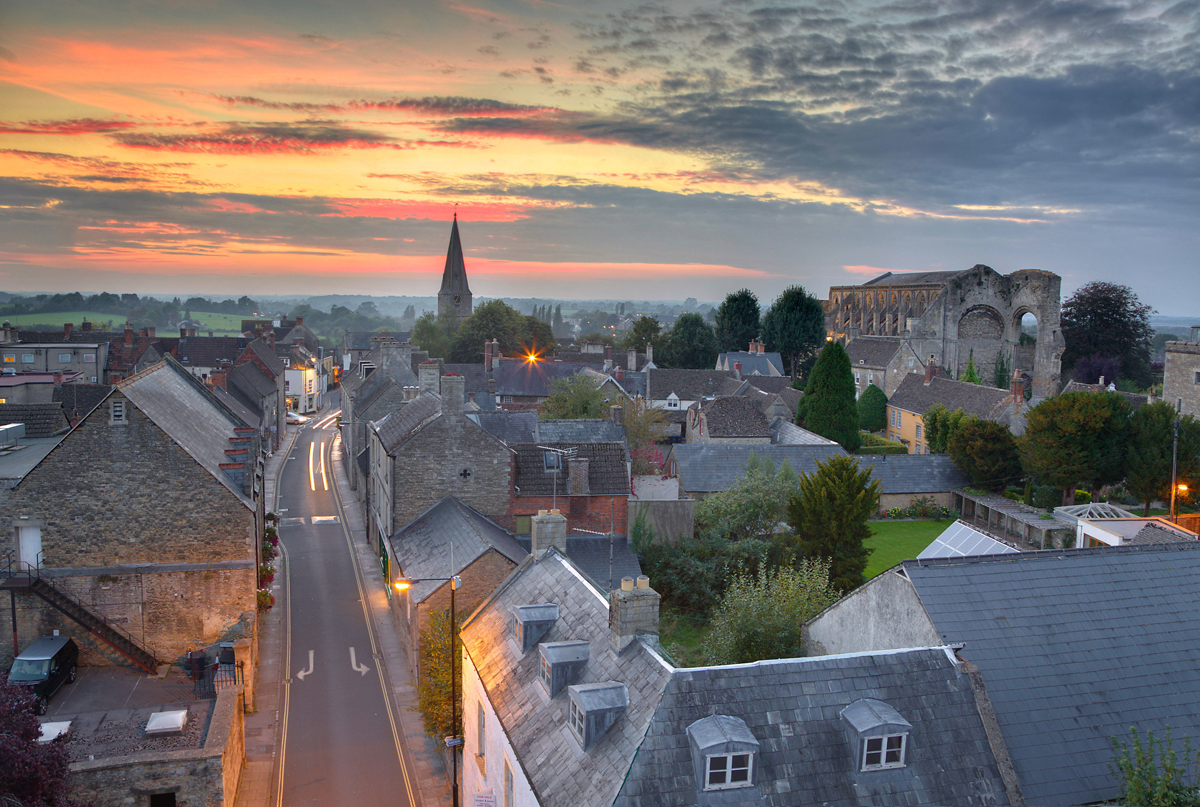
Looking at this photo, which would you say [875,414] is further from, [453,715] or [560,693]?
[560,693]

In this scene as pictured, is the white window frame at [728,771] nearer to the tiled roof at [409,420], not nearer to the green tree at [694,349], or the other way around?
the tiled roof at [409,420]

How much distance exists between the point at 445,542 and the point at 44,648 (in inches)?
520

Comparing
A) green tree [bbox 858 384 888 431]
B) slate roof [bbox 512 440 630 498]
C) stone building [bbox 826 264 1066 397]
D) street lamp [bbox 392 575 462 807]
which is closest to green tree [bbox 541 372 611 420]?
slate roof [bbox 512 440 630 498]

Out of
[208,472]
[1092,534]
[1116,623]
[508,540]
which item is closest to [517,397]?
[508,540]

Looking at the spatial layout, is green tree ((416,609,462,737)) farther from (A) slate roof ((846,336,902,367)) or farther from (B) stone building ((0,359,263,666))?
(A) slate roof ((846,336,902,367))

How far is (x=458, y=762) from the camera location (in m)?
22.8

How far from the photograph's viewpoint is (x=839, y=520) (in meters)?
32.9

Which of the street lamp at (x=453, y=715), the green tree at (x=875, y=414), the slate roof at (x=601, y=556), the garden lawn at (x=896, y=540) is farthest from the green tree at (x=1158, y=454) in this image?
the street lamp at (x=453, y=715)

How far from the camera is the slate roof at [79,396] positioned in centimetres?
5097

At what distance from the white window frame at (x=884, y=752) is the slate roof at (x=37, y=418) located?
3865cm

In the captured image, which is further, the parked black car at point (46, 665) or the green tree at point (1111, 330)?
the green tree at point (1111, 330)

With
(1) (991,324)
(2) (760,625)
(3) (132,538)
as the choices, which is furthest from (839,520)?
(1) (991,324)

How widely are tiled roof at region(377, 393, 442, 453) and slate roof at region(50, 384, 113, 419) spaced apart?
2375 cm

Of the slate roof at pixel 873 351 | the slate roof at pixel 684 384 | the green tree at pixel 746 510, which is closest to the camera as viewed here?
the green tree at pixel 746 510
